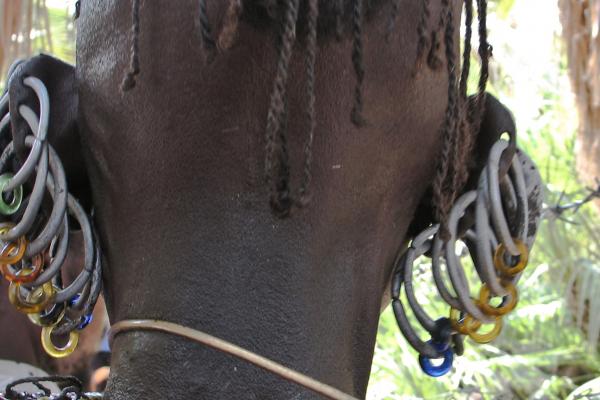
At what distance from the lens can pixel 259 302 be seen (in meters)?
1.57

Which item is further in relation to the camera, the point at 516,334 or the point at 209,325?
the point at 516,334

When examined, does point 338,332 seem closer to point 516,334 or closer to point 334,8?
point 334,8

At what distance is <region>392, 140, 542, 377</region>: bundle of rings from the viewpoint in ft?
6.28

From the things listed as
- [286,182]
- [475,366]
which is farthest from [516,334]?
[286,182]

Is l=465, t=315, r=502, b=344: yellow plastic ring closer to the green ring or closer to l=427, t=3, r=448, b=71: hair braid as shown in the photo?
l=427, t=3, r=448, b=71: hair braid

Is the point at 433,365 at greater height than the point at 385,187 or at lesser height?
lesser

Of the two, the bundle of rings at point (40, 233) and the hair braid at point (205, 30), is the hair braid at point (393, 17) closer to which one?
the hair braid at point (205, 30)

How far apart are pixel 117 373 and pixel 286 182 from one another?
1.48 feet

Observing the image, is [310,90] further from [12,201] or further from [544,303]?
[544,303]

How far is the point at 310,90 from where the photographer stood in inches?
61.8

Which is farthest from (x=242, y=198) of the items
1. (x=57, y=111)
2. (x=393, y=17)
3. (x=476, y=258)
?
(x=476, y=258)

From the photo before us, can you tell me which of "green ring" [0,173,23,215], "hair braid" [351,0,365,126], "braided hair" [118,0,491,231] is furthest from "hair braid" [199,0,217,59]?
"green ring" [0,173,23,215]

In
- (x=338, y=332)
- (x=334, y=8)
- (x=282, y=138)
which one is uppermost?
(x=334, y=8)

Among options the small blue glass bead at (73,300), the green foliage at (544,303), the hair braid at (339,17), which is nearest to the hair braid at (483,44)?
the hair braid at (339,17)
